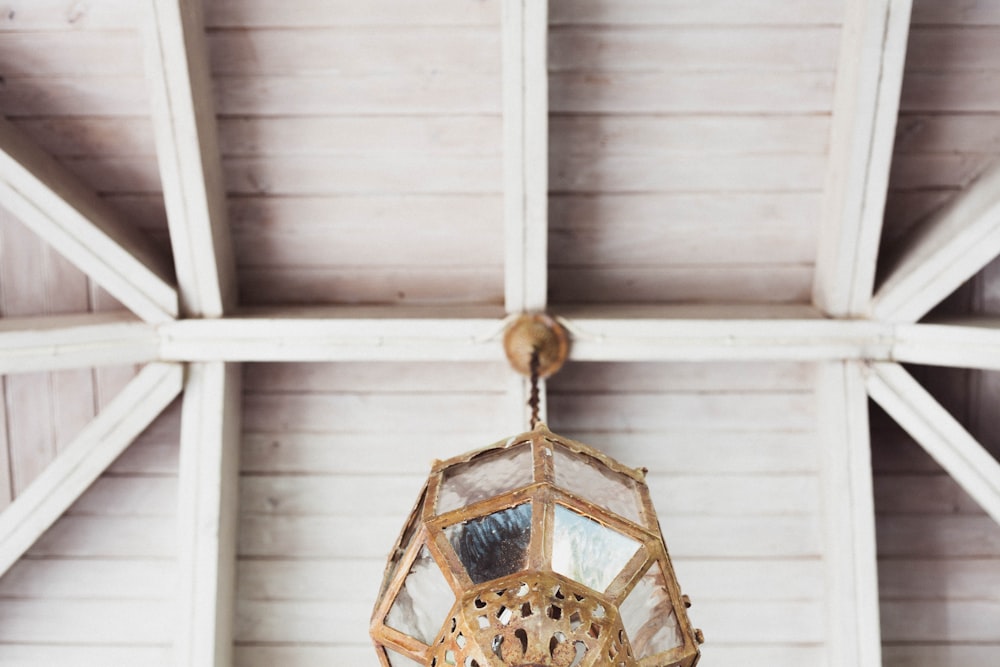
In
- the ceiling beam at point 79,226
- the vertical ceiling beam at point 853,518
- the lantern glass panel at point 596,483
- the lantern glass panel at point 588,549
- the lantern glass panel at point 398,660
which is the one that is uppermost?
the ceiling beam at point 79,226

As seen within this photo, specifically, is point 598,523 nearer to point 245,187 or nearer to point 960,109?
point 245,187

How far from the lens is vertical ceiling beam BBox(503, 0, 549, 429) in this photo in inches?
60.4

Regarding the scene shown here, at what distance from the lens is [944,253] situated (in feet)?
5.45

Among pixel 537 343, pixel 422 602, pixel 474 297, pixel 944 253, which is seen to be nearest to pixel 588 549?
pixel 422 602

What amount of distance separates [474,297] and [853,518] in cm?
108

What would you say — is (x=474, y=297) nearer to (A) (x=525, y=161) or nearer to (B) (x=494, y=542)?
(A) (x=525, y=161)

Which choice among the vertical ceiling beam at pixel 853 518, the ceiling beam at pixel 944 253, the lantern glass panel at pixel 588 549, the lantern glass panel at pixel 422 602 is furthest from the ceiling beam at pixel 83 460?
the ceiling beam at pixel 944 253

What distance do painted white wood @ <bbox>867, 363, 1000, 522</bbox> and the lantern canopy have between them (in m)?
0.89

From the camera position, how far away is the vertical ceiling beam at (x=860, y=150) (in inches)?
61.3

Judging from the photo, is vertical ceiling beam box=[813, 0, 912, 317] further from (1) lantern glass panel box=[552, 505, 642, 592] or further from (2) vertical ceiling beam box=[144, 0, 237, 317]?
(2) vertical ceiling beam box=[144, 0, 237, 317]

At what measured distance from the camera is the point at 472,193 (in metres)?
1.90

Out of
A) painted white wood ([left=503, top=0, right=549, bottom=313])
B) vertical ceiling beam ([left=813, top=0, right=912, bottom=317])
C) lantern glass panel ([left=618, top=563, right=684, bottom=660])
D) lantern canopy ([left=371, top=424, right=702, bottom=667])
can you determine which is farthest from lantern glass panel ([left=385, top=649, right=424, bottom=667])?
vertical ceiling beam ([left=813, top=0, right=912, bottom=317])

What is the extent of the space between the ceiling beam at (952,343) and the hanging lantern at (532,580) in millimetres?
918

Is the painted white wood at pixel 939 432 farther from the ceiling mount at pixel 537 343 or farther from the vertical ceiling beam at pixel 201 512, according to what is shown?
the vertical ceiling beam at pixel 201 512
